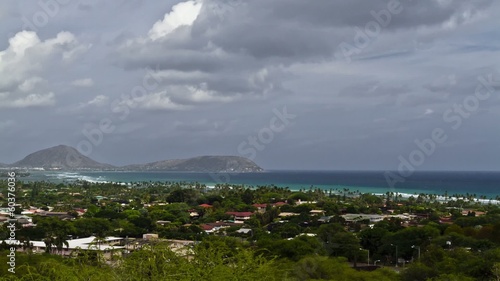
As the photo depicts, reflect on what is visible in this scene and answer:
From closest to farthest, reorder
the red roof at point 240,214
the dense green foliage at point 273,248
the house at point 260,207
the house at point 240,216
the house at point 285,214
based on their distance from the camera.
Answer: the dense green foliage at point 273,248, the house at point 285,214, the house at point 240,216, the red roof at point 240,214, the house at point 260,207

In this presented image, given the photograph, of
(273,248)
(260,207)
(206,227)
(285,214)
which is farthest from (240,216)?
(273,248)

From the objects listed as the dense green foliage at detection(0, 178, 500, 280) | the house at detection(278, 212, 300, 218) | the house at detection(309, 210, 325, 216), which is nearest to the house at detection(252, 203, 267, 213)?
the dense green foliage at detection(0, 178, 500, 280)

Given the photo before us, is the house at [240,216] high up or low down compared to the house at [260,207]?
down

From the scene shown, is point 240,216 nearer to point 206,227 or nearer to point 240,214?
point 240,214

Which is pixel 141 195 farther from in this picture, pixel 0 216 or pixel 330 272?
pixel 330 272

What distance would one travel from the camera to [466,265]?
23.8 m

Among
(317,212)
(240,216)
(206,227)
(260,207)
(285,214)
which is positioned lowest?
(206,227)

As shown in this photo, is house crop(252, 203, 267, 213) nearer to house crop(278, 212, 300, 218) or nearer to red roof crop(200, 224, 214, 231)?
house crop(278, 212, 300, 218)

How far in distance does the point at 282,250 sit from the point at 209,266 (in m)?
18.2

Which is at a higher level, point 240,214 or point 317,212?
point 317,212

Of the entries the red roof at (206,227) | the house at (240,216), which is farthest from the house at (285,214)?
the red roof at (206,227)

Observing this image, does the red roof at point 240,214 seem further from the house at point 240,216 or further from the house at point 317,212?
the house at point 317,212

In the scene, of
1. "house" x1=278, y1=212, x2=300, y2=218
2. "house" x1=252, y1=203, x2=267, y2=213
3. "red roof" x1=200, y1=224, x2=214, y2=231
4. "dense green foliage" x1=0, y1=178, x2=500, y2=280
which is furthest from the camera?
"house" x1=252, y1=203, x2=267, y2=213

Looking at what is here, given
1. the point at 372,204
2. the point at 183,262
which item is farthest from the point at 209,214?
the point at 183,262
